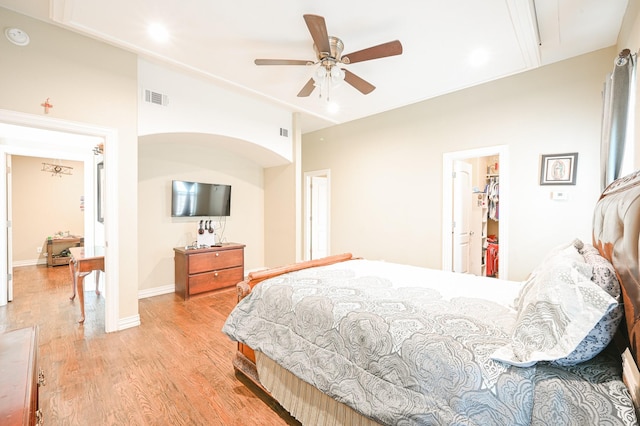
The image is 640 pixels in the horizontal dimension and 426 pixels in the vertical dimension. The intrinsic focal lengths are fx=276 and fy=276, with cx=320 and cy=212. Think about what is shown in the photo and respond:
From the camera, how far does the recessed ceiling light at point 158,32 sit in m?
2.56

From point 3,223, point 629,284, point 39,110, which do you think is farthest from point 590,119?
point 3,223

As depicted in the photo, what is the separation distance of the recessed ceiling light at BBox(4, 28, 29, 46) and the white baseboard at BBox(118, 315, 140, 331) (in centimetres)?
280

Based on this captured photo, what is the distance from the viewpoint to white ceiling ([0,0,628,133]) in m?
2.27

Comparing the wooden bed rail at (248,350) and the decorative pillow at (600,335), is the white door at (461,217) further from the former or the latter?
the decorative pillow at (600,335)

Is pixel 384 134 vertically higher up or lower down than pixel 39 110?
higher up

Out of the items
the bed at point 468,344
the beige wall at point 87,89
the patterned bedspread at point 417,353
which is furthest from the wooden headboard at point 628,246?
the beige wall at point 87,89

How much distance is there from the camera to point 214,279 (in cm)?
430

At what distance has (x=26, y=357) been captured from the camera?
1.09m

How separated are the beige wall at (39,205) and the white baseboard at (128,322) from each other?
5.28 meters

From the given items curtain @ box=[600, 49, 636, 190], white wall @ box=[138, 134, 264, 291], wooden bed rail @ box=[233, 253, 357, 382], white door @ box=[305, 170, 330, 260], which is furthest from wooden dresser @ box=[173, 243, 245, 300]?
curtain @ box=[600, 49, 636, 190]

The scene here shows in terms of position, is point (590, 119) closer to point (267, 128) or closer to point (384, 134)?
point (384, 134)

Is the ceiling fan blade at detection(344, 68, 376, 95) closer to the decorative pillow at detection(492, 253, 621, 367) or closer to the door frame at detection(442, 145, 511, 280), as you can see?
the door frame at detection(442, 145, 511, 280)

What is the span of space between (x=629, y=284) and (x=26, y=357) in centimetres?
221

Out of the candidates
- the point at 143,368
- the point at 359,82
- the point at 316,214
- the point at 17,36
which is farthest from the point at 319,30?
the point at 316,214
